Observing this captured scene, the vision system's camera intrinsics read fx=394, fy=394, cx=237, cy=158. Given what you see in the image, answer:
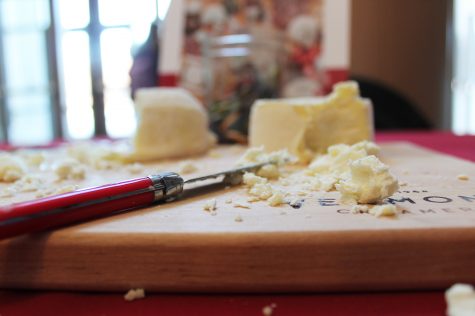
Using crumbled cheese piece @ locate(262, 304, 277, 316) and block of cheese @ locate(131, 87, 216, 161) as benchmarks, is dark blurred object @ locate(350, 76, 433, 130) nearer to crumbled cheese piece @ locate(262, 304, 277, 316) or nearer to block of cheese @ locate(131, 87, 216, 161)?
block of cheese @ locate(131, 87, 216, 161)

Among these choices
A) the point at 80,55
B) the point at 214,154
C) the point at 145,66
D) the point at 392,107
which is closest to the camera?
the point at 214,154

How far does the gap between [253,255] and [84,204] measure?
166mm

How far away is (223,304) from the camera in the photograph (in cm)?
33

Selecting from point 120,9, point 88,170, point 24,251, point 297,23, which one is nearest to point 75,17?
point 120,9

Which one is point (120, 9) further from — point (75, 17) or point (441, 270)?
point (441, 270)

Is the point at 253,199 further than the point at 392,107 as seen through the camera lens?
No

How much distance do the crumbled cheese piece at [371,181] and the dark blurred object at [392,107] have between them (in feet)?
6.84

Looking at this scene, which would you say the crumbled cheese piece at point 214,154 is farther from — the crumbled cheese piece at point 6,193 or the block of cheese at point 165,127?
the crumbled cheese piece at point 6,193

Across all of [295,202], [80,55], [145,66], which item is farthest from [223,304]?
[80,55]

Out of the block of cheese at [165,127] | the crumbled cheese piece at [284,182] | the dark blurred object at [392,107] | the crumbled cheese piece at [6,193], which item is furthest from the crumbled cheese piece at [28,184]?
the dark blurred object at [392,107]

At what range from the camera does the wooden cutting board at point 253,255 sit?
334 millimetres

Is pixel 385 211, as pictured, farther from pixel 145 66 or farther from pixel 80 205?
pixel 145 66

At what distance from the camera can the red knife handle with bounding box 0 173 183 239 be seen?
32 centimetres

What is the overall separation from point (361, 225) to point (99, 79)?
12.0 ft
